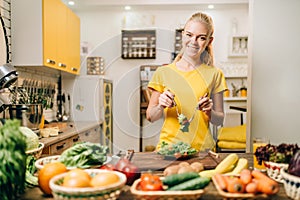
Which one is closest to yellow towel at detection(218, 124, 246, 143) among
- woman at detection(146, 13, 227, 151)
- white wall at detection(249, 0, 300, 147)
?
white wall at detection(249, 0, 300, 147)

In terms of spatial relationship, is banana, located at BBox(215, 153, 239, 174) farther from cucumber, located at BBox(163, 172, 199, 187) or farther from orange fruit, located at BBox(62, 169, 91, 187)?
orange fruit, located at BBox(62, 169, 91, 187)

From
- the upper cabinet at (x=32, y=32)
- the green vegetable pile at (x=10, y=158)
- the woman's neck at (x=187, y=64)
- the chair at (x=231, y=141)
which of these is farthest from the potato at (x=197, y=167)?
the chair at (x=231, y=141)

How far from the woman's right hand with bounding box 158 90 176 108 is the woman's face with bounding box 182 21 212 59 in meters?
0.31

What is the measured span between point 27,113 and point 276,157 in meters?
1.84

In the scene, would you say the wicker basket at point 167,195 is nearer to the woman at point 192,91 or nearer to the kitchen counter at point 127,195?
the kitchen counter at point 127,195

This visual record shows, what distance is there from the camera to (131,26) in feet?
14.3

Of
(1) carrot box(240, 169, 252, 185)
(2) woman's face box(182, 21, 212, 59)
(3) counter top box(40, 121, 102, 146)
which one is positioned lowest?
(3) counter top box(40, 121, 102, 146)

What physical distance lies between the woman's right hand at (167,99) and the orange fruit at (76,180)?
0.75 metres

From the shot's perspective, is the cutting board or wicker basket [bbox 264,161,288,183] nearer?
wicker basket [bbox 264,161,288,183]

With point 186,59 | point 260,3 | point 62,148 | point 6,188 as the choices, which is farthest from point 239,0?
point 6,188

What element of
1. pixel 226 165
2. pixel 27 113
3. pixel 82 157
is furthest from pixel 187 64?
pixel 27 113

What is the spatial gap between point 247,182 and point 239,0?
3603mm

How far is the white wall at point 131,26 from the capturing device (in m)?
4.38

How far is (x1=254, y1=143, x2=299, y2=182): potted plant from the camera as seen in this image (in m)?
1.11
